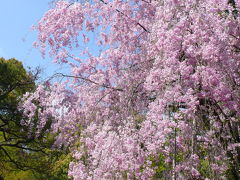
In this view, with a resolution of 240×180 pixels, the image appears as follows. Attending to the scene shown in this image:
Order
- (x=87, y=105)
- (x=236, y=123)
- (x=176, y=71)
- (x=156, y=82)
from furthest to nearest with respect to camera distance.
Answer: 1. (x=87, y=105)
2. (x=236, y=123)
3. (x=156, y=82)
4. (x=176, y=71)

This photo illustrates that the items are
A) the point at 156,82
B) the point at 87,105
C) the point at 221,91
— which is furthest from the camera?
the point at 87,105

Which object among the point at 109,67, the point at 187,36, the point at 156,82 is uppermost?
the point at 109,67

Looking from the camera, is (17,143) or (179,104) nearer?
(179,104)

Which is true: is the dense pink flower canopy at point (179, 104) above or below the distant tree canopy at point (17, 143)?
below

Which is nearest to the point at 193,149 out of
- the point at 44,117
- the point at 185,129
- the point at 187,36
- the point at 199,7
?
the point at 185,129

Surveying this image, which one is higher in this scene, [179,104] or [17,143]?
[17,143]

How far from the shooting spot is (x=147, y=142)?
3.68 m

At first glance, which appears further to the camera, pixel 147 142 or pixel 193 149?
pixel 147 142

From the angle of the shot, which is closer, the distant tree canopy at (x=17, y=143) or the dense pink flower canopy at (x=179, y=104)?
the dense pink flower canopy at (x=179, y=104)

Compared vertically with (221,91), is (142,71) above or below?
above

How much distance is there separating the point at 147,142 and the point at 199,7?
5.86 feet

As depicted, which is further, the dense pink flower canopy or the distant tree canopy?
the distant tree canopy

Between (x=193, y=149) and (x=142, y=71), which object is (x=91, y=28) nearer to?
(x=142, y=71)

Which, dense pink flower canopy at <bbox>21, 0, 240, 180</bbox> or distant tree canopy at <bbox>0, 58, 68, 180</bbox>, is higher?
distant tree canopy at <bbox>0, 58, 68, 180</bbox>
